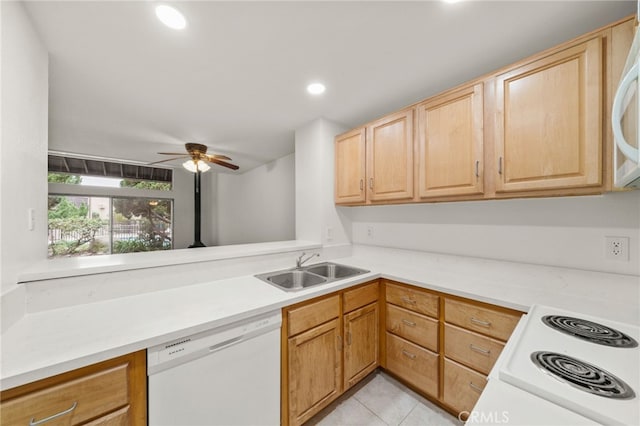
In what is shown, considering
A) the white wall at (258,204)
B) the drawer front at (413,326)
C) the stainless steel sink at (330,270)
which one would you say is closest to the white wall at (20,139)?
the stainless steel sink at (330,270)

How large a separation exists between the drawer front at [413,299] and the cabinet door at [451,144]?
71 cm

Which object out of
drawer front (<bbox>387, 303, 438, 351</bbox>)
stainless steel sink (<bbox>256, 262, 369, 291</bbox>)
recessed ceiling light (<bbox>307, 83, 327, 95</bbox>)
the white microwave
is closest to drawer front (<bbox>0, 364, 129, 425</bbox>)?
stainless steel sink (<bbox>256, 262, 369, 291</bbox>)

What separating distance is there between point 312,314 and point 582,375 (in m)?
1.11

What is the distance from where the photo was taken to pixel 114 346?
2.71 feet

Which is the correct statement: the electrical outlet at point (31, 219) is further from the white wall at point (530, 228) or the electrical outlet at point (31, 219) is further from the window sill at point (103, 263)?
the white wall at point (530, 228)

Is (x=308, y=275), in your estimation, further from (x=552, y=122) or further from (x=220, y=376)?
(x=552, y=122)

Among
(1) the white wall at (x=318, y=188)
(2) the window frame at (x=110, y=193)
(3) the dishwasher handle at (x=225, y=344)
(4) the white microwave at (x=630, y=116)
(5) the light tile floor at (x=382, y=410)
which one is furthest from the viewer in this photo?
(2) the window frame at (x=110, y=193)

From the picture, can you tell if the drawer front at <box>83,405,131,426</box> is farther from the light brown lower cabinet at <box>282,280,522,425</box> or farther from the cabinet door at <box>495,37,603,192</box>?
the cabinet door at <box>495,37,603,192</box>

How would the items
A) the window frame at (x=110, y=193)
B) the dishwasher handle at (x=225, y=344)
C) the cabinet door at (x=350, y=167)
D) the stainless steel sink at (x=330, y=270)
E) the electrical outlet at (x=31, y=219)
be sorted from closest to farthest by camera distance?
the dishwasher handle at (x=225, y=344) → the electrical outlet at (x=31, y=219) → the stainless steel sink at (x=330, y=270) → the cabinet door at (x=350, y=167) → the window frame at (x=110, y=193)

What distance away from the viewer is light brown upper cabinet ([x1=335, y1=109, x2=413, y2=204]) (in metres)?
1.84

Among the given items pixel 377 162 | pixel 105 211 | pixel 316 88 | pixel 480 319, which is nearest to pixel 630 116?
pixel 480 319

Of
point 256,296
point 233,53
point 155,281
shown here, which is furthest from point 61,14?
point 256,296

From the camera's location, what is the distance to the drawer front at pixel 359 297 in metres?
1.59

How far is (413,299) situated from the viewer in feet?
5.25
